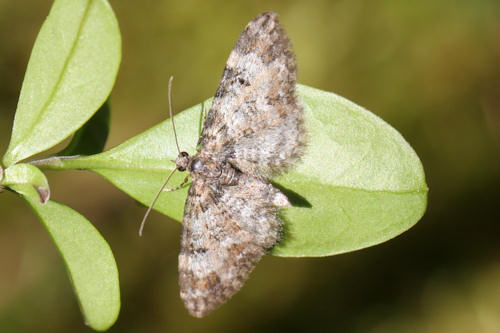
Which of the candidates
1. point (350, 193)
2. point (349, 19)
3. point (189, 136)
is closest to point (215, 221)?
point (189, 136)

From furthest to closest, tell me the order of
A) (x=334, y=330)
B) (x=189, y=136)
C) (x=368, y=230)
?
(x=334, y=330)
(x=189, y=136)
(x=368, y=230)

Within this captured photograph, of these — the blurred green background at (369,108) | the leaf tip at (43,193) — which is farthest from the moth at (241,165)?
the blurred green background at (369,108)

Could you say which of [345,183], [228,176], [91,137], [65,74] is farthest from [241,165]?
[65,74]

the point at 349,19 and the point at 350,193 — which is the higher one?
the point at 349,19

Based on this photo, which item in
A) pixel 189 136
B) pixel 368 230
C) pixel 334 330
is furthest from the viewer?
pixel 334 330

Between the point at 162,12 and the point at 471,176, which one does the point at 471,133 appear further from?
the point at 162,12

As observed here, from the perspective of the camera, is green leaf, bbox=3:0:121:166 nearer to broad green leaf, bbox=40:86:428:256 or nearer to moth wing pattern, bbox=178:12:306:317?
broad green leaf, bbox=40:86:428:256
